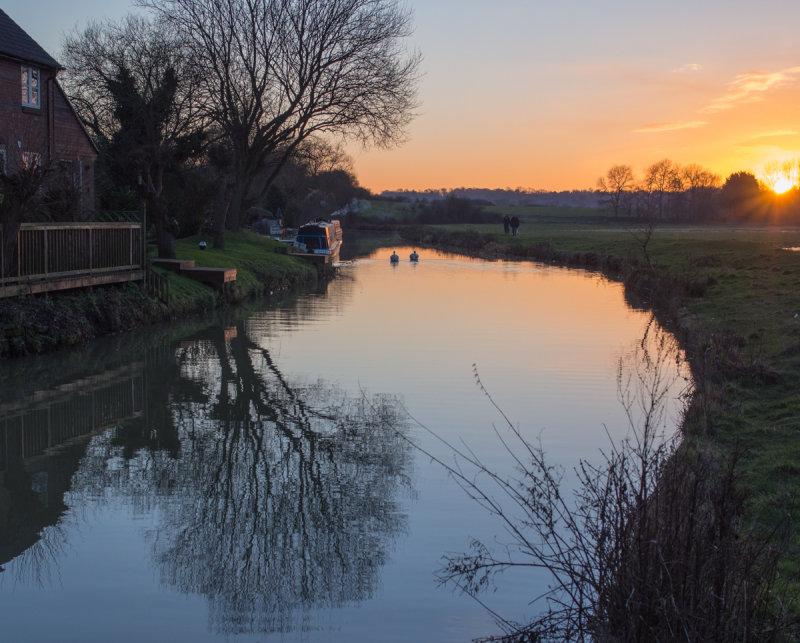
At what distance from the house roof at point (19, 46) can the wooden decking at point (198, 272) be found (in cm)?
720

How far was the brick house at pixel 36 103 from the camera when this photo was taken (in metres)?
24.8

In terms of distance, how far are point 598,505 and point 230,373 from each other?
36.9ft

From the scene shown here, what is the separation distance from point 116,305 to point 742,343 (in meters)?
13.3

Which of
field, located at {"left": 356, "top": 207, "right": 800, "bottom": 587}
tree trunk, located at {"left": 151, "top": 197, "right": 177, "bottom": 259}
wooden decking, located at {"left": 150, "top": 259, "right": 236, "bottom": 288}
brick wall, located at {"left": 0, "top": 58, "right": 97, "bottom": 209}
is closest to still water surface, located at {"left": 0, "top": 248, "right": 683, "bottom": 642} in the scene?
field, located at {"left": 356, "top": 207, "right": 800, "bottom": 587}

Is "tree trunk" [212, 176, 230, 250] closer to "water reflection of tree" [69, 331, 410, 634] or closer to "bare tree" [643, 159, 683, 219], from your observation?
"water reflection of tree" [69, 331, 410, 634]

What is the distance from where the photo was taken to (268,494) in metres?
8.58

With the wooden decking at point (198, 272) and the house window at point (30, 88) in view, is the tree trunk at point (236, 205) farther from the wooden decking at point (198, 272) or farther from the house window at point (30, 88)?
the wooden decking at point (198, 272)

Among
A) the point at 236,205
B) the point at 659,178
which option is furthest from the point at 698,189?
the point at 236,205

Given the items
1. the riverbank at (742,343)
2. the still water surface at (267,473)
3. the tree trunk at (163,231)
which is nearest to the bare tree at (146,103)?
the tree trunk at (163,231)

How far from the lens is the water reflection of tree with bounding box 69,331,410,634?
21.5 feet

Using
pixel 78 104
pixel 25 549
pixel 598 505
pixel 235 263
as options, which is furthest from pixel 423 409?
pixel 78 104

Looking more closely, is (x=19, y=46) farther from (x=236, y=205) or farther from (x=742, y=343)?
(x=742, y=343)

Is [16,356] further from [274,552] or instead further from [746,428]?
[746,428]

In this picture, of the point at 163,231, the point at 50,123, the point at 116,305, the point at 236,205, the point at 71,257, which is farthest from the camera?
the point at 236,205
